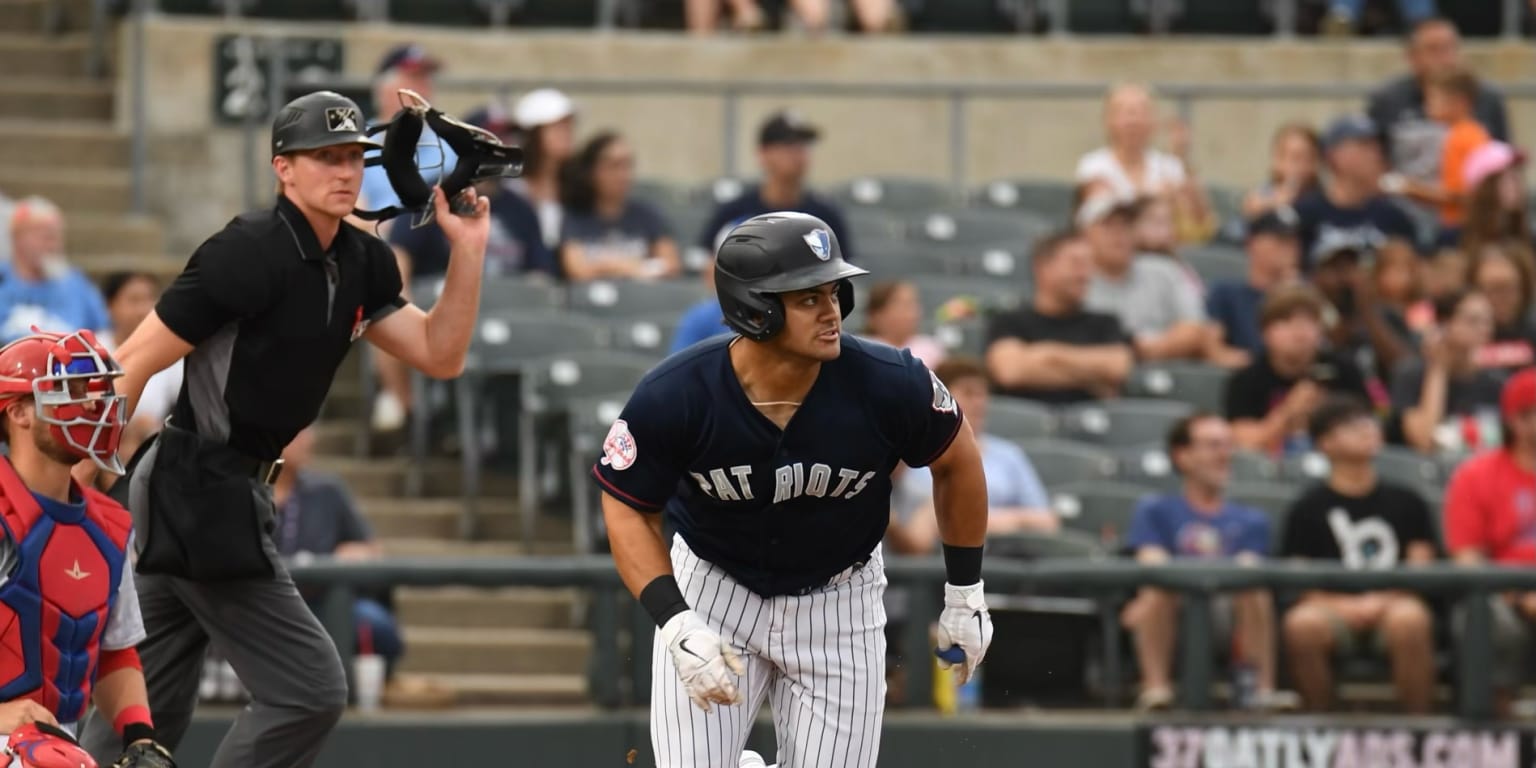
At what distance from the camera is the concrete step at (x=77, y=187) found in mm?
12883

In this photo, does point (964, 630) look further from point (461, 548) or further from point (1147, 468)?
point (461, 548)

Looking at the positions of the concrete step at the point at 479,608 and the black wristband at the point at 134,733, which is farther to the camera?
Result: the concrete step at the point at 479,608

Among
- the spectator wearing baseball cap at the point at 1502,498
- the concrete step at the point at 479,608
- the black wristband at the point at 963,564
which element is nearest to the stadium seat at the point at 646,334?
the concrete step at the point at 479,608

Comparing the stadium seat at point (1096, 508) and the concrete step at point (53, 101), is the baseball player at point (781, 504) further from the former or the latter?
the concrete step at point (53, 101)

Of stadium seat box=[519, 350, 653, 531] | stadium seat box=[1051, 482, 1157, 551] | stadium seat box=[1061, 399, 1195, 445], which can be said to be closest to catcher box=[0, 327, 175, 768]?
stadium seat box=[519, 350, 653, 531]

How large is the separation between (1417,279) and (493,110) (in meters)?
4.54

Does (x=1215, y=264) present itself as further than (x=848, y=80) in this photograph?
No

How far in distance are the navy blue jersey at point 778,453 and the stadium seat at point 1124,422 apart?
206 inches

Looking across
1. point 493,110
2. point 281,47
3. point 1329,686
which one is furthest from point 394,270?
point 281,47

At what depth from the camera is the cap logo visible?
6.04 meters

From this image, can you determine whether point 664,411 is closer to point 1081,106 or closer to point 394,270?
point 394,270

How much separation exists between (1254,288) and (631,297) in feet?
9.79

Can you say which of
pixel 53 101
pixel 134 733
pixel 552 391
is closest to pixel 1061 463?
pixel 552 391

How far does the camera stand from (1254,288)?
11.8 m
